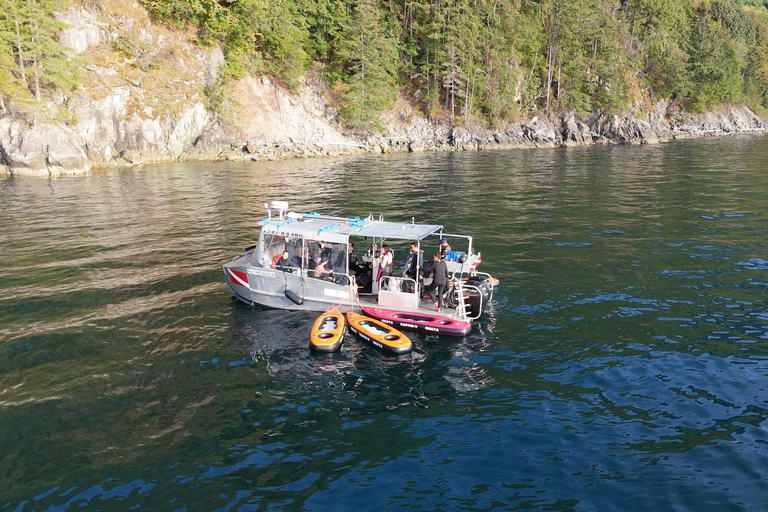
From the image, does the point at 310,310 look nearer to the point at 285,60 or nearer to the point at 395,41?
the point at 285,60

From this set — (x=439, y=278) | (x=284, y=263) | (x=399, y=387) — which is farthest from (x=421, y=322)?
(x=284, y=263)

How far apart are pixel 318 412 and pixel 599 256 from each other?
17.7 metres

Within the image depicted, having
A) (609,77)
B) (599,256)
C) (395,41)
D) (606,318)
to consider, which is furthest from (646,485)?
(609,77)

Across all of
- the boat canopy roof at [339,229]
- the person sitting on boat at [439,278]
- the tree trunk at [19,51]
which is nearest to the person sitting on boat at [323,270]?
the boat canopy roof at [339,229]

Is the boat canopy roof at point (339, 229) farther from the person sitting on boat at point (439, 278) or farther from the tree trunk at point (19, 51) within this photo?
the tree trunk at point (19, 51)

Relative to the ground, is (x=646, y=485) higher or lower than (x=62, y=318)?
lower

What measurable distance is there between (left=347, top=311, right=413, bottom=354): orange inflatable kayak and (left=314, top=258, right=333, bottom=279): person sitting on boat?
2152 mm

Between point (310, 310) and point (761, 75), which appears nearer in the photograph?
point (310, 310)

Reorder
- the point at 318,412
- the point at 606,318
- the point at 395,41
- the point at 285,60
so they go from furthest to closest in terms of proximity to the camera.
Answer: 1. the point at 395,41
2. the point at 285,60
3. the point at 606,318
4. the point at 318,412

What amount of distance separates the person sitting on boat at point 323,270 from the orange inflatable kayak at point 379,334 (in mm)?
2152

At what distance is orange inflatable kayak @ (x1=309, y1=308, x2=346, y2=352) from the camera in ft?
52.0

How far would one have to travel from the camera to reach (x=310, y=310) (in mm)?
19609

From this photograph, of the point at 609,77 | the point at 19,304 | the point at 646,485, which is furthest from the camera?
the point at 609,77

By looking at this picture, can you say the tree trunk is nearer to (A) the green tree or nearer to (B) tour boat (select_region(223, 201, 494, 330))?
(A) the green tree
